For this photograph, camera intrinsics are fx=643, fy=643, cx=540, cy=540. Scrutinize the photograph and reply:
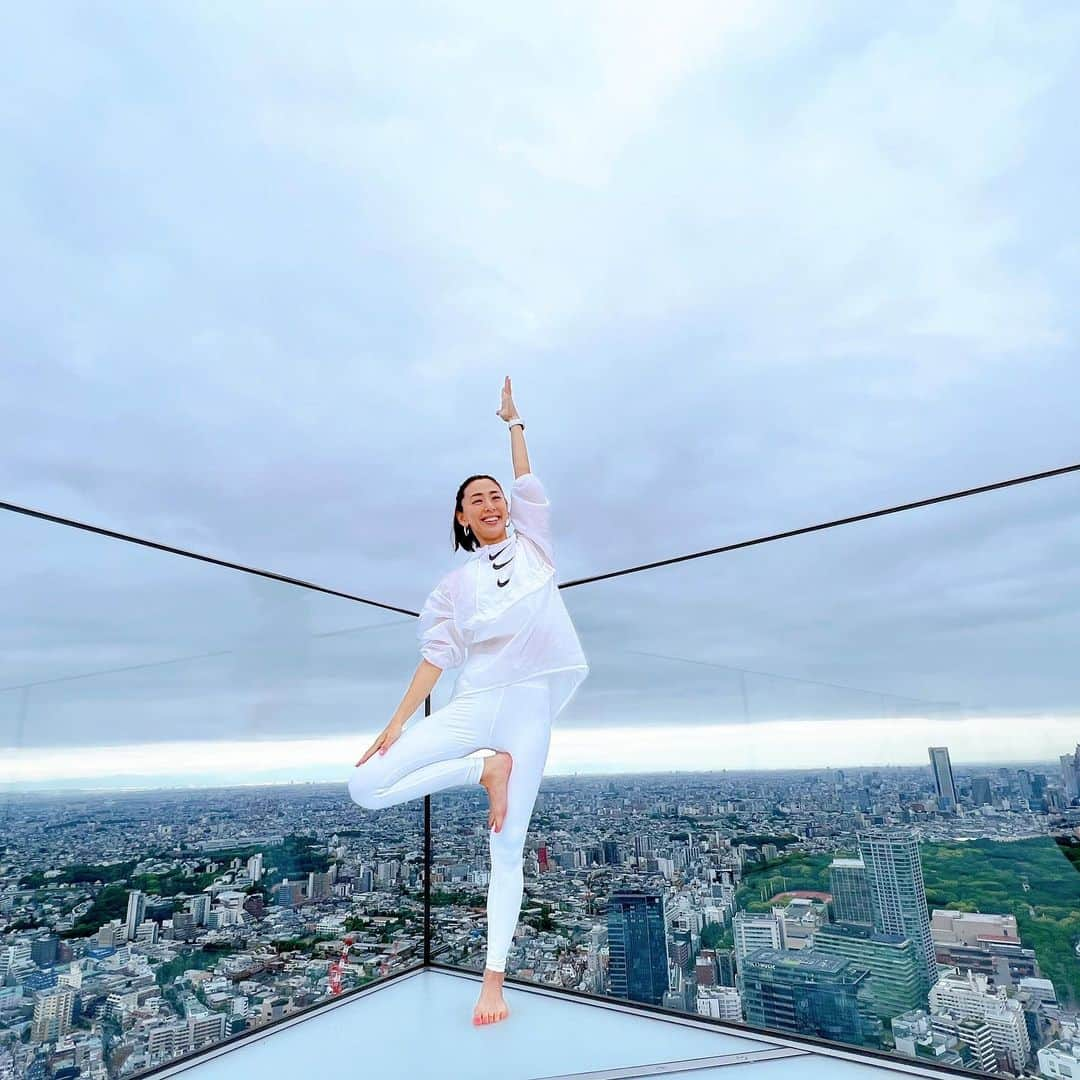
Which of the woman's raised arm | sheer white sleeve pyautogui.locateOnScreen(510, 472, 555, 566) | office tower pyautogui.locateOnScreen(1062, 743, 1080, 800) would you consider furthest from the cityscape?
the woman's raised arm

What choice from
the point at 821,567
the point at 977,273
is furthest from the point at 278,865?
the point at 977,273

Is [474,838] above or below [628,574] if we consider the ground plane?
below

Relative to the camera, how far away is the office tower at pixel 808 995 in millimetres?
1905

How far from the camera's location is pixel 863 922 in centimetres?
196

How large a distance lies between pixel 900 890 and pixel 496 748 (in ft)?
4.21

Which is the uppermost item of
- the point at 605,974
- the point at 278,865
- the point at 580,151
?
the point at 580,151

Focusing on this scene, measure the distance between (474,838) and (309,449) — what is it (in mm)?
2107

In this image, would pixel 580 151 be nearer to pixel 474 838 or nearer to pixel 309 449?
pixel 309 449

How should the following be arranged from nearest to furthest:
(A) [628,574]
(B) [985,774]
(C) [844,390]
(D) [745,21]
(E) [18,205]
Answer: (B) [985,774] < (D) [745,21] < (E) [18,205] < (A) [628,574] < (C) [844,390]

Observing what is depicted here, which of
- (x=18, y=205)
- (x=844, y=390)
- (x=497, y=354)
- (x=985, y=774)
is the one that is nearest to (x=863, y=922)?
(x=985, y=774)

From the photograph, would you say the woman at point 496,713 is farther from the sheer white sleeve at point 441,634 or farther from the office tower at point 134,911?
the office tower at point 134,911

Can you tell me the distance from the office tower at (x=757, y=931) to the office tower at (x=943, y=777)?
65 cm

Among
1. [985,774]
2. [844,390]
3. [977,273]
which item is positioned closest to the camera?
[985,774]

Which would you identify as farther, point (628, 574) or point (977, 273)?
point (628, 574)
